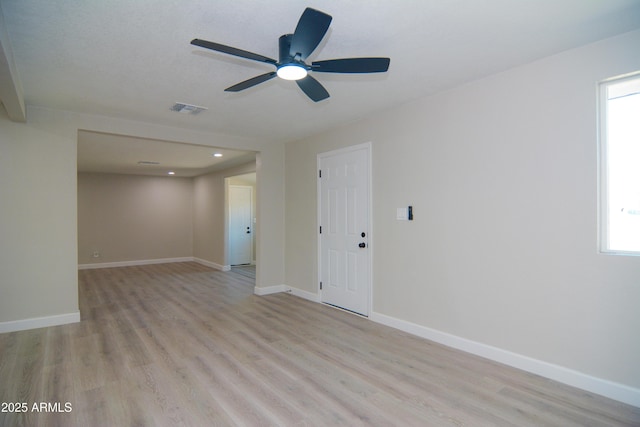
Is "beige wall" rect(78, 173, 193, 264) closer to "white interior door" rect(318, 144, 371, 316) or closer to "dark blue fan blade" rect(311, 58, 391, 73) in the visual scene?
"white interior door" rect(318, 144, 371, 316)

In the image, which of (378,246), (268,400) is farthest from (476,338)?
(268,400)

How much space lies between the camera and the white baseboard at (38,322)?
3766 millimetres

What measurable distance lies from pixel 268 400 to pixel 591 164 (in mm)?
2927

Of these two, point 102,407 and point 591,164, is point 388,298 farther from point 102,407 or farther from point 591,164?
point 102,407

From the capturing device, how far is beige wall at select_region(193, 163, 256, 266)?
8.18m

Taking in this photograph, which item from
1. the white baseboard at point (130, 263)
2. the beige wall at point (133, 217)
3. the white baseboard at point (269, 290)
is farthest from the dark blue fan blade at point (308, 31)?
the white baseboard at point (130, 263)

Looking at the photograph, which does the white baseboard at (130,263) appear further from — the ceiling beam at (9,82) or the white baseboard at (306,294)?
the ceiling beam at (9,82)

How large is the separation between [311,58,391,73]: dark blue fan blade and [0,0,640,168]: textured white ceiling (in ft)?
0.93

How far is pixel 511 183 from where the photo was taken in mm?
2930

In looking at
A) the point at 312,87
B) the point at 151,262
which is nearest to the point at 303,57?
the point at 312,87

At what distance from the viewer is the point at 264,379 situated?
8.98ft

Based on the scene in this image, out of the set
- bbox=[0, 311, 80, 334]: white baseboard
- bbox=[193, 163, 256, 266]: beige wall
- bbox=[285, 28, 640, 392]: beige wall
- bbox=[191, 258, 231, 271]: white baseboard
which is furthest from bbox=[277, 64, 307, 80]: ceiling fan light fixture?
bbox=[191, 258, 231, 271]: white baseboard

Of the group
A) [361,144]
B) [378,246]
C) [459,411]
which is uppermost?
[361,144]

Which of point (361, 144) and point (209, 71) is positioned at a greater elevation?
point (209, 71)
